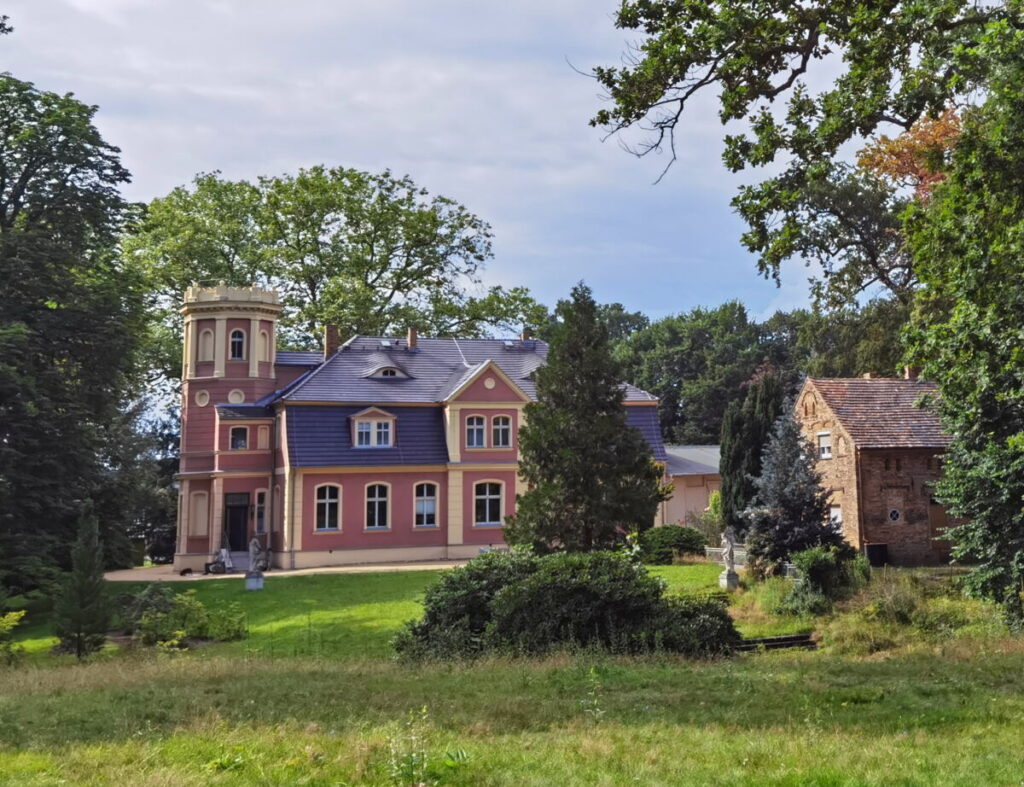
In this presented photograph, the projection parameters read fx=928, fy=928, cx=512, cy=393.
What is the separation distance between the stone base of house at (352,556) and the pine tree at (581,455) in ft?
50.1

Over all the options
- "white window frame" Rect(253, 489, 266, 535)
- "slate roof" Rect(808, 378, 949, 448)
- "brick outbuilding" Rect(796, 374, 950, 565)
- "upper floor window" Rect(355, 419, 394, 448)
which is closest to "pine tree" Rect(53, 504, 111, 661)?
"upper floor window" Rect(355, 419, 394, 448)

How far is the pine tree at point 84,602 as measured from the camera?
18.8 meters

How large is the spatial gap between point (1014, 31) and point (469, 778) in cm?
916

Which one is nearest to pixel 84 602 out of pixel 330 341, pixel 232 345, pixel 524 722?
pixel 524 722

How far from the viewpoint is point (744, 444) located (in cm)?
3216

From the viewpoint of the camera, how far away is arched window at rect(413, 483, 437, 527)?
119ft

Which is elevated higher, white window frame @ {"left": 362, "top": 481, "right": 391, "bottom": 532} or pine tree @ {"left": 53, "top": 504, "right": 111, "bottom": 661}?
white window frame @ {"left": 362, "top": 481, "right": 391, "bottom": 532}

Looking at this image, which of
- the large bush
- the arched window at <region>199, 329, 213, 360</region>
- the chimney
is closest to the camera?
the large bush

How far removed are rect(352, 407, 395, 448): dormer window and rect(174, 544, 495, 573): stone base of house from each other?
410 centimetres

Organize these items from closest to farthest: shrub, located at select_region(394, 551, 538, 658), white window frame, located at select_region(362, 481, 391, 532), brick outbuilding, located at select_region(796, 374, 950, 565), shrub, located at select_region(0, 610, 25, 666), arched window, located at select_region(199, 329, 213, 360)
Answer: shrub, located at select_region(394, 551, 538, 658)
shrub, located at select_region(0, 610, 25, 666)
brick outbuilding, located at select_region(796, 374, 950, 565)
white window frame, located at select_region(362, 481, 391, 532)
arched window, located at select_region(199, 329, 213, 360)

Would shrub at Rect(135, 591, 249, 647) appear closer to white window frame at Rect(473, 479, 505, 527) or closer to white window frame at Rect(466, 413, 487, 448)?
white window frame at Rect(473, 479, 505, 527)

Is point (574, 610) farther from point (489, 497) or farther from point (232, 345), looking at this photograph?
point (232, 345)

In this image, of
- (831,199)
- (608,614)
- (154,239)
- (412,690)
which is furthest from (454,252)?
(412,690)

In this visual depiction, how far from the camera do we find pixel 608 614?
15.2 m
